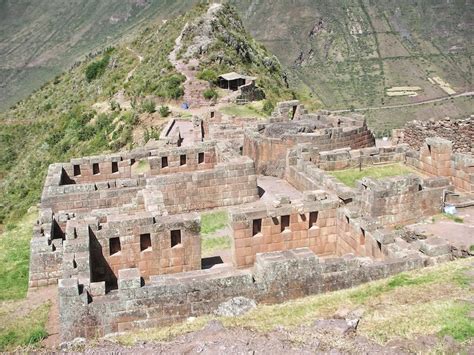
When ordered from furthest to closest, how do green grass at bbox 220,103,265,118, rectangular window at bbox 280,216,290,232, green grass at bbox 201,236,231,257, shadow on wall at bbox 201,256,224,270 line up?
green grass at bbox 220,103,265,118 → green grass at bbox 201,236,231,257 → shadow on wall at bbox 201,256,224,270 → rectangular window at bbox 280,216,290,232

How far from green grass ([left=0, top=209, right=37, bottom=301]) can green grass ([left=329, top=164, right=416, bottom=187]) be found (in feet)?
32.4

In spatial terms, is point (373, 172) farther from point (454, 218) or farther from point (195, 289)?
point (195, 289)

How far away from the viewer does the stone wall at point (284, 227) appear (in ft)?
48.7

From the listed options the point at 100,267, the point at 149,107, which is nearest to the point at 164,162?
the point at 100,267

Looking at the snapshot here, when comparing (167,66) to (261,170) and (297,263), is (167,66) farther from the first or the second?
(297,263)

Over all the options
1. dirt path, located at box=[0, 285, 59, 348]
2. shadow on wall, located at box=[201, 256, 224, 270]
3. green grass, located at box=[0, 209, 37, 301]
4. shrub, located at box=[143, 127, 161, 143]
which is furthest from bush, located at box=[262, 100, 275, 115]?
dirt path, located at box=[0, 285, 59, 348]

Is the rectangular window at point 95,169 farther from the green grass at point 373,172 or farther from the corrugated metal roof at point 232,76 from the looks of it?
the corrugated metal roof at point 232,76

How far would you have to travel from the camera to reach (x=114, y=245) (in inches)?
576

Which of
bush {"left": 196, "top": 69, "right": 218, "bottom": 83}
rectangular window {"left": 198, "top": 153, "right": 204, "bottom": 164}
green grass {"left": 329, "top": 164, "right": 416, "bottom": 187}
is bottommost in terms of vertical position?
bush {"left": 196, "top": 69, "right": 218, "bottom": 83}

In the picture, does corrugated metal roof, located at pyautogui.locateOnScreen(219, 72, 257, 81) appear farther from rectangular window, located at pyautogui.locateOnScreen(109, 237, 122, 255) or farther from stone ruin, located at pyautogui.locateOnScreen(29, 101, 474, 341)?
rectangular window, located at pyautogui.locateOnScreen(109, 237, 122, 255)

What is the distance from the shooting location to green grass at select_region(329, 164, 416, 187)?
2002cm

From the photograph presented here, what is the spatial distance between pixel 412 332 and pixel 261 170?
14214 millimetres

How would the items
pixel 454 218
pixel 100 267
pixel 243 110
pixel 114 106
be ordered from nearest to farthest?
pixel 100 267 → pixel 454 218 → pixel 243 110 → pixel 114 106

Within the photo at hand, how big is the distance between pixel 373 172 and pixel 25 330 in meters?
11.8
